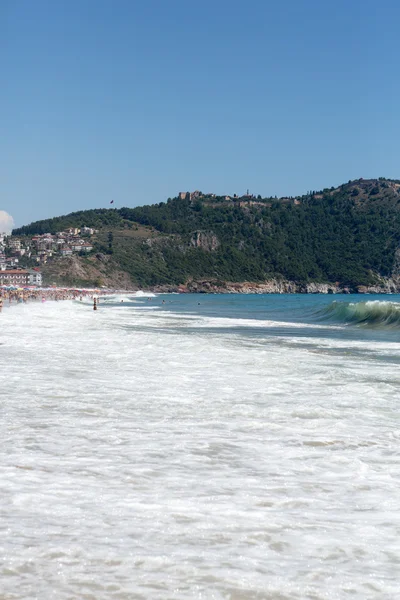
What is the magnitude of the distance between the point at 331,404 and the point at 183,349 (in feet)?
33.8

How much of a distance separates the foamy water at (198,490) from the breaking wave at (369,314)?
29.2 metres

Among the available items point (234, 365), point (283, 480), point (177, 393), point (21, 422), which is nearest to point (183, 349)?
point (234, 365)

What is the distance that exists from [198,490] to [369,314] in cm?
4145

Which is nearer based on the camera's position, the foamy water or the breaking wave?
the foamy water

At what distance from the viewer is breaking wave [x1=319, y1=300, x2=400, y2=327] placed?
40781 millimetres

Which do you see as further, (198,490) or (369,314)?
(369,314)

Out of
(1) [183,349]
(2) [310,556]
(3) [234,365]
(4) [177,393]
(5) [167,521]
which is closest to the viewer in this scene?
(2) [310,556]

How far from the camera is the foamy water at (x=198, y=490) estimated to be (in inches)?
158

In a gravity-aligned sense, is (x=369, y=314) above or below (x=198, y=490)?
above

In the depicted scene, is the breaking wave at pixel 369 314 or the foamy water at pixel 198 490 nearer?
the foamy water at pixel 198 490

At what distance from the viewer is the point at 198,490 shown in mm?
5703

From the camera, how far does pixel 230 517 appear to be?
5039 millimetres

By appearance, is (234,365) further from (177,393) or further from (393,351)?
(393,351)

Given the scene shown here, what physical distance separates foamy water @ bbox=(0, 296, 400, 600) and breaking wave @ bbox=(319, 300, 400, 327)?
1150 inches
